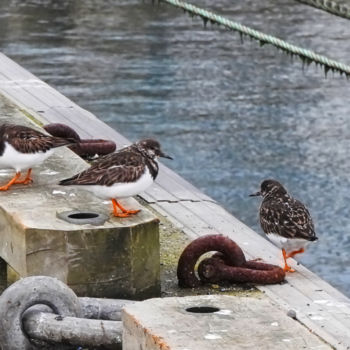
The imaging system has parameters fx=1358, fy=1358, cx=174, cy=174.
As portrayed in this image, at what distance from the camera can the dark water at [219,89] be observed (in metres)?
13.0

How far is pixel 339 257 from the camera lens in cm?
1074

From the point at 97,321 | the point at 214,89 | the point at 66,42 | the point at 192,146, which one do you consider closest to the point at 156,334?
the point at 97,321

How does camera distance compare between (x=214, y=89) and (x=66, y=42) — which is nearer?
(x=214, y=89)

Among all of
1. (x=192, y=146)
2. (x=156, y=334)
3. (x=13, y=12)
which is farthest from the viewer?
(x=13, y=12)

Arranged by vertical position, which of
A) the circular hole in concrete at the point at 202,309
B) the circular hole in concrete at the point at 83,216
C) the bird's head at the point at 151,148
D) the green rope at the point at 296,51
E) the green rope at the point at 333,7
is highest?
the green rope at the point at 333,7

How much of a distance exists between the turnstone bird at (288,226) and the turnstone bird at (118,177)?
0.95 m

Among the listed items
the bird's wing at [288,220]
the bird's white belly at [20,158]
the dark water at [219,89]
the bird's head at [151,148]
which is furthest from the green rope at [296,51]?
the dark water at [219,89]

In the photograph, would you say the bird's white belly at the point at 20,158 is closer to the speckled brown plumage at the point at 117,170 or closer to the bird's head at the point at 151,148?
the speckled brown plumage at the point at 117,170

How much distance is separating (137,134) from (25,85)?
52.1 inches

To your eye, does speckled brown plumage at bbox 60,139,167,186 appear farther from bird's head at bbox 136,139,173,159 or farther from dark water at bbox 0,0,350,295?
dark water at bbox 0,0,350,295

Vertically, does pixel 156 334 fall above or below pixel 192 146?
above

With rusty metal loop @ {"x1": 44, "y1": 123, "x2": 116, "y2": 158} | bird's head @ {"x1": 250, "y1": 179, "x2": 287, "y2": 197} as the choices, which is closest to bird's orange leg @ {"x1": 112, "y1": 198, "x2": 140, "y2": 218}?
bird's head @ {"x1": 250, "y1": 179, "x2": 287, "y2": 197}

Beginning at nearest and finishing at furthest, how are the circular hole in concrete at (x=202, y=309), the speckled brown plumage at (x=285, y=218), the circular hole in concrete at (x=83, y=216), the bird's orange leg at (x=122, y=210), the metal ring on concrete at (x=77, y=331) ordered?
1. the circular hole in concrete at (x=202, y=309)
2. the metal ring on concrete at (x=77, y=331)
3. the circular hole in concrete at (x=83, y=216)
4. the bird's orange leg at (x=122, y=210)
5. the speckled brown plumage at (x=285, y=218)

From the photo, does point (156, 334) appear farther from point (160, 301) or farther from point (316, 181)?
point (316, 181)
